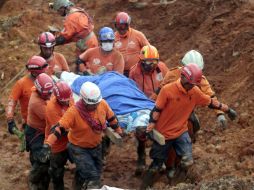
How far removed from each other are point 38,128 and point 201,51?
15.5 ft

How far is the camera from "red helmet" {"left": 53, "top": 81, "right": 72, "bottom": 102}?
7.47m

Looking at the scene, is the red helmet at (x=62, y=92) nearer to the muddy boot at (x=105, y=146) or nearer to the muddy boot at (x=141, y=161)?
the muddy boot at (x=105, y=146)

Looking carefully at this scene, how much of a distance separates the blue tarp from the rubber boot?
640 millimetres

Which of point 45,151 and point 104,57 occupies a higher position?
point 104,57

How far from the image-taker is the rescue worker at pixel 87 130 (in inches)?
286

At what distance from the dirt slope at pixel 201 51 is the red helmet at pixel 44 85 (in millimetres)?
1889

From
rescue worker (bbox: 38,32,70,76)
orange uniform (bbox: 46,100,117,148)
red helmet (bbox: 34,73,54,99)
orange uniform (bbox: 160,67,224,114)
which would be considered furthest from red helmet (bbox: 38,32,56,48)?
orange uniform (bbox: 160,67,224,114)

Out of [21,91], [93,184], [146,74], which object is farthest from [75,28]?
[93,184]

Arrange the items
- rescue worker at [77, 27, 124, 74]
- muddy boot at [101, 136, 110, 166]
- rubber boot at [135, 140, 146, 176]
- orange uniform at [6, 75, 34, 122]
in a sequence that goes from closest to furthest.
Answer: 1. orange uniform at [6, 75, 34, 122]
2. muddy boot at [101, 136, 110, 166]
3. rubber boot at [135, 140, 146, 176]
4. rescue worker at [77, 27, 124, 74]

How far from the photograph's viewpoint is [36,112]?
793 cm

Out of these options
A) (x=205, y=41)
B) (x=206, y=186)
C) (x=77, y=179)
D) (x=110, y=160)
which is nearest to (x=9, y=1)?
(x=205, y=41)

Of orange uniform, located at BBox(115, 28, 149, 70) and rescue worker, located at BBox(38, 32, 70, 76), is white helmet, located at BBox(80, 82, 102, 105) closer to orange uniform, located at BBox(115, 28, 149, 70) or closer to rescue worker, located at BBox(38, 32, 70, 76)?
rescue worker, located at BBox(38, 32, 70, 76)

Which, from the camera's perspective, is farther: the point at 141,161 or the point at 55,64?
the point at 55,64

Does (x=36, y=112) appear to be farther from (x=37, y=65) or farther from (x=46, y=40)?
(x=46, y=40)
